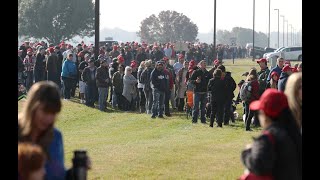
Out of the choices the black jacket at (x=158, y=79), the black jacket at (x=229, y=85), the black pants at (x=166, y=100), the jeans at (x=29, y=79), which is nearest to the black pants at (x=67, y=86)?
the jeans at (x=29, y=79)

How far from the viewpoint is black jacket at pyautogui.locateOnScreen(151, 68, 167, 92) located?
25.5m

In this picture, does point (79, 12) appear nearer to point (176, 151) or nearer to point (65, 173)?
point (176, 151)

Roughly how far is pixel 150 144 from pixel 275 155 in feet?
42.7

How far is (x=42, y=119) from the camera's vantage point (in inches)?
242

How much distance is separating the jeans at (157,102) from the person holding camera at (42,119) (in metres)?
19.7

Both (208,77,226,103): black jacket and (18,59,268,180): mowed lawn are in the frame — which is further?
(208,77,226,103): black jacket

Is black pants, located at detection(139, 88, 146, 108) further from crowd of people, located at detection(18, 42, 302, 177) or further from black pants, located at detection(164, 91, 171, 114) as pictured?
black pants, located at detection(164, 91, 171, 114)

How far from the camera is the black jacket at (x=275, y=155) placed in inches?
252

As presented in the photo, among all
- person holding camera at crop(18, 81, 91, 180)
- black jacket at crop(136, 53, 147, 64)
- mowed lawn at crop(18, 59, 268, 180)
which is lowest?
mowed lawn at crop(18, 59, 268, 180)

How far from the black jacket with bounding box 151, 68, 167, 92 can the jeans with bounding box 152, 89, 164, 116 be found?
182 mm

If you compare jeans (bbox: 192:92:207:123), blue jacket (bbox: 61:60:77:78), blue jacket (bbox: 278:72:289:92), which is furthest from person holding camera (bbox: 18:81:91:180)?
blue jacket (bbox: 61:60:77:78)

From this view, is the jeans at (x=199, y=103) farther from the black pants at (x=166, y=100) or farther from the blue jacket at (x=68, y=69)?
the blue jacket at (x=68, y=69)
